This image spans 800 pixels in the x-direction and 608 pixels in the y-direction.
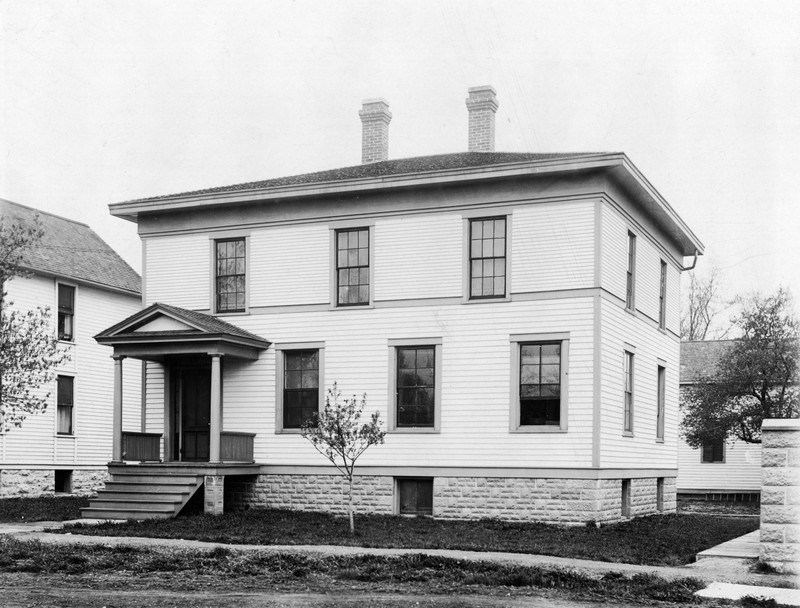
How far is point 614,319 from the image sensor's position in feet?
70.0

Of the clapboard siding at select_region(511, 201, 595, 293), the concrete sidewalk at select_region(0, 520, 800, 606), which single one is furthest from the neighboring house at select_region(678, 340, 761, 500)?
the concrete sidewalk at select_region(0, 520, 800, 606)

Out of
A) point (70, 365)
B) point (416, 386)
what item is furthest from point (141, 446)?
point (70, 365)

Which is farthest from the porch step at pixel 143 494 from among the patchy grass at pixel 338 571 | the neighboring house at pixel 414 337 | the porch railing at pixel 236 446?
the patchy grass at pixel 338 571

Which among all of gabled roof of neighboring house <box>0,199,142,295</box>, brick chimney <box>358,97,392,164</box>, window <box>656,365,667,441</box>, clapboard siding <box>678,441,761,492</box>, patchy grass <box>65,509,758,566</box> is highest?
brick chimney <box>358,97,392,164</box>

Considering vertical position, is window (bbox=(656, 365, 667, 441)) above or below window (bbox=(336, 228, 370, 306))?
below

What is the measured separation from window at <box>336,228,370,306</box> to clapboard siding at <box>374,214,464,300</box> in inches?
14.5

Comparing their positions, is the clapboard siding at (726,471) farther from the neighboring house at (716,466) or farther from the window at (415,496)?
the window at (415,496)

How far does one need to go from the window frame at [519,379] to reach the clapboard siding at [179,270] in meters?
7.45

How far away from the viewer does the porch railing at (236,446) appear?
21625mm

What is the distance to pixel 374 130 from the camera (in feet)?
90.2

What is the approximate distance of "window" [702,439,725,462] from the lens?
133 feet

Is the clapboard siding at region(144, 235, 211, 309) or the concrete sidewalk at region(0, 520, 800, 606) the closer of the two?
the concrete sidewalk at region(0, 520, 800, 606)

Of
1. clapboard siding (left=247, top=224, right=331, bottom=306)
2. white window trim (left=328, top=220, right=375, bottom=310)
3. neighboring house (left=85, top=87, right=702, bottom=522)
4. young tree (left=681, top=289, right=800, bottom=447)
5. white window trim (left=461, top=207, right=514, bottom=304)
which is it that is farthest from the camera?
young tree (left=681, top=289, right=800, bottom=447)

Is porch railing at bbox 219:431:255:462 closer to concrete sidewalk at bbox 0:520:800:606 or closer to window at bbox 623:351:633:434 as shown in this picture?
concrete sidewalk at bbox 0:520:800:606
